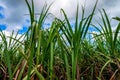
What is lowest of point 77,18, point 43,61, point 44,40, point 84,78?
point 84,78

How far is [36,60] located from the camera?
6.70ft

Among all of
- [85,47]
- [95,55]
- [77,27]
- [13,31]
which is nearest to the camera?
[77,27]

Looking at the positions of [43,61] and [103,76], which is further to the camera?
[103,76]

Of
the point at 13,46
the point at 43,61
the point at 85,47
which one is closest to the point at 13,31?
the point at 13,46

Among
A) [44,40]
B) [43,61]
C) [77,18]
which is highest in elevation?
[77,18]

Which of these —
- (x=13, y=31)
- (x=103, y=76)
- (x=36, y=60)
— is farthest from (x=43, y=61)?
(x=13, y=31)

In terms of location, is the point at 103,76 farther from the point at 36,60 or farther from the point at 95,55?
the point at 36,60

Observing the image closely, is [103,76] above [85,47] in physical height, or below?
below

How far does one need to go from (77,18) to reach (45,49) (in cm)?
33

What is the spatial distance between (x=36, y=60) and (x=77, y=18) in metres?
0.42

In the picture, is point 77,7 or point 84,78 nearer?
point 77,7

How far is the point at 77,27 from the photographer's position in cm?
189

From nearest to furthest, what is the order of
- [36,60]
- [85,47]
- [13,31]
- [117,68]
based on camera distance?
1. [36,60]
2. [117,68]
3. [85,47]
4. [13,31]

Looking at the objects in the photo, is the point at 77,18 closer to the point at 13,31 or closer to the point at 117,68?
the point at 117,68
